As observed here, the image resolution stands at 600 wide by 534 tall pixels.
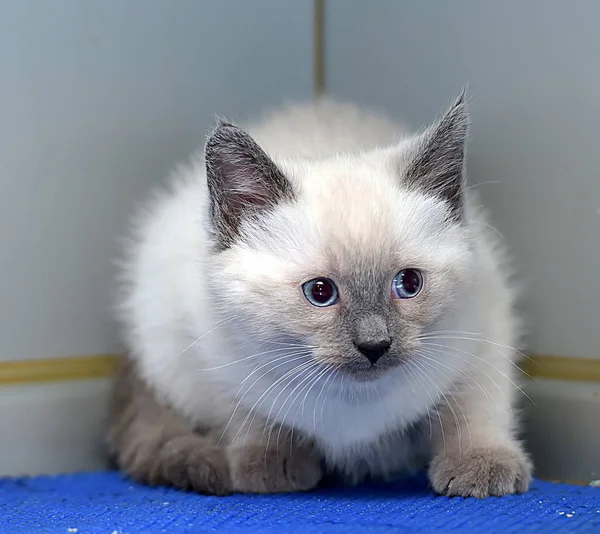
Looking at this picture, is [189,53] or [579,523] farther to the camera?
[189,53]

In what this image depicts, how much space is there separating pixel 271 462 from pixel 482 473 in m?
0.43

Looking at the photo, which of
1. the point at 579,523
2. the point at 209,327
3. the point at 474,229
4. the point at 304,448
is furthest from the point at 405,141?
the point at 579,523

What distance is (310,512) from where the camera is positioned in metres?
1.58

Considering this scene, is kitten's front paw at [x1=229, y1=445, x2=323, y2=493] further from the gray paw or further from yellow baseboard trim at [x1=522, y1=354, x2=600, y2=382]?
yellow baseboard trim at [x1=522, y1=354, x2=600, y2=382]

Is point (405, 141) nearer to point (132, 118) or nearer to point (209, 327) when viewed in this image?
point (209, 327)

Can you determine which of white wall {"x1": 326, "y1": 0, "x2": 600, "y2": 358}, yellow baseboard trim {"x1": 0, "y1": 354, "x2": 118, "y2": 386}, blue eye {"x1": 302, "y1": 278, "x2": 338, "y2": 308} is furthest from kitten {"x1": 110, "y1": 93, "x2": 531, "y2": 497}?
yellow baseboard trim {"x1": 0, "y1": 354, "x2": 118, "y2": 386}

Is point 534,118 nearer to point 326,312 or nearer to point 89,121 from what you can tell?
point 326,312

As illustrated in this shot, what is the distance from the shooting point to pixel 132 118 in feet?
7.44

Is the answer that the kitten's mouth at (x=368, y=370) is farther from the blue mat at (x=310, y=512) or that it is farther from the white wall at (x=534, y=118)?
the white wall at (x=534, y=118)

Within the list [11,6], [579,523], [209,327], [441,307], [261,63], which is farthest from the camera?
[261,63]

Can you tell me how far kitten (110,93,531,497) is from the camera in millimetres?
1523

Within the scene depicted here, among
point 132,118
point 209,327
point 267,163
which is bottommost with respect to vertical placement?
point 209,327

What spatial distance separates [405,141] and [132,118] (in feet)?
2.77

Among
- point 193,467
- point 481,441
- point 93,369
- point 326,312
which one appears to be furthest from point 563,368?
point 93,369
